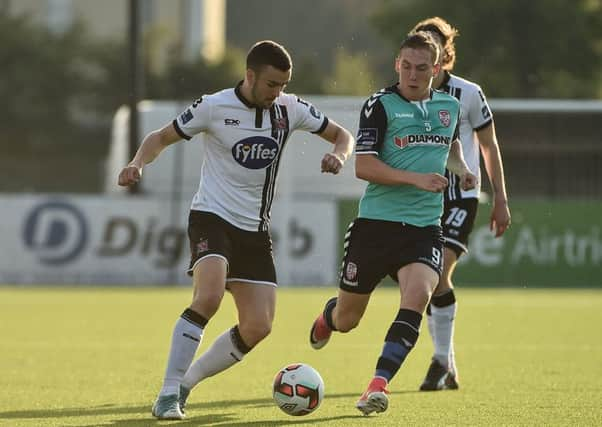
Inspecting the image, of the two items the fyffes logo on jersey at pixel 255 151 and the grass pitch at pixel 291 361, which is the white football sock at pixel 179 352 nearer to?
the grass pitch at pixel 291 361

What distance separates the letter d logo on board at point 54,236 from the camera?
22.4 m

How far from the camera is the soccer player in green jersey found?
7402 millimetres

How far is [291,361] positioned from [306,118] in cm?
344

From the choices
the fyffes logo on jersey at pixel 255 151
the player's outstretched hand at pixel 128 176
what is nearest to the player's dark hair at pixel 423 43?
the fyffes logo on jersey at pixel 255 151

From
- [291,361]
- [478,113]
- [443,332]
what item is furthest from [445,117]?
[291,361]

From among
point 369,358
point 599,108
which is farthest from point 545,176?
point 369,358

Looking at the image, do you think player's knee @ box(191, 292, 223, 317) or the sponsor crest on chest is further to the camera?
the sponsor crest on chest

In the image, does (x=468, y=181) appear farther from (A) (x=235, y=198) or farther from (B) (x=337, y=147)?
(A) (x=235, y=198)

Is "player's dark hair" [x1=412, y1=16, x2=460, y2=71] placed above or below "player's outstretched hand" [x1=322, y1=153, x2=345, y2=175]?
above

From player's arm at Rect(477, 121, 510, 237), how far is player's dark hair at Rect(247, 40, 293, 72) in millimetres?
1600

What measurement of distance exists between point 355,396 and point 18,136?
128 feet

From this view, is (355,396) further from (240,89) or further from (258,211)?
(240,89)

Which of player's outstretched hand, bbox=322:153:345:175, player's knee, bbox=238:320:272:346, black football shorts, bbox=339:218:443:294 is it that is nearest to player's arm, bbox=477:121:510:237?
black football shorts, bbox=339:218:443:294

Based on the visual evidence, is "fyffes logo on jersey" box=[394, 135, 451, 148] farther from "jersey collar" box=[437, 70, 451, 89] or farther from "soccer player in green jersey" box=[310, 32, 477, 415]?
"jersey collar" box=[437, 70, 451, 89]
